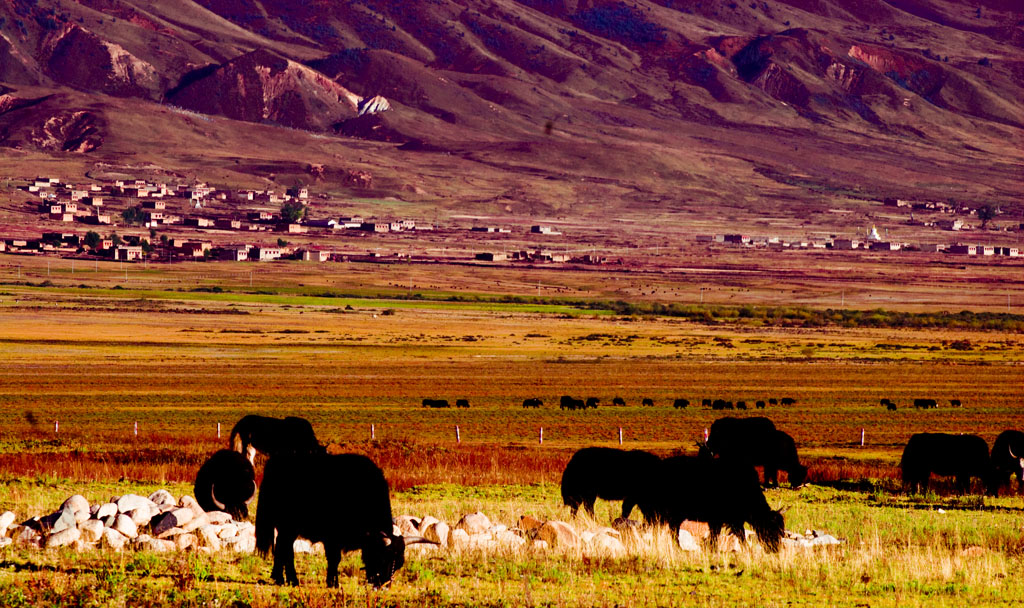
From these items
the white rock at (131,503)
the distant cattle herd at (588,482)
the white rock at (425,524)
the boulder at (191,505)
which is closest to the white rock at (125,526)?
the white rock at (131,503)

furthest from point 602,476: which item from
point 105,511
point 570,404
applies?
point 570,404

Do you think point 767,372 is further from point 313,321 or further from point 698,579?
point 698,579

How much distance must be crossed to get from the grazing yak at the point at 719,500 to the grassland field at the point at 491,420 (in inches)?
21.7

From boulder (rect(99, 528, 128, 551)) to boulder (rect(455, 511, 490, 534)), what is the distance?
14.2 ft

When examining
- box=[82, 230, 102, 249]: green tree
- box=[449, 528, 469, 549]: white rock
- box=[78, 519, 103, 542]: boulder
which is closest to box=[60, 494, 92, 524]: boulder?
box=[78, 519, 103, 542]: boulder

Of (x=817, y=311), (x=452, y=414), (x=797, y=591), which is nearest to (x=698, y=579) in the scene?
(x=797, y=591)

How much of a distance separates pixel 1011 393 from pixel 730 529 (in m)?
46.4

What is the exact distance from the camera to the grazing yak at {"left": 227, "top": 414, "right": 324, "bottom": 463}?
1075 inches

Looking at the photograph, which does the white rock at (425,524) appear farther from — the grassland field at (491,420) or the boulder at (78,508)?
the boulder at (78,508)

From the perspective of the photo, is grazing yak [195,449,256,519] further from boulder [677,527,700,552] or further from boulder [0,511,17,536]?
boulder [677,527,700,552]

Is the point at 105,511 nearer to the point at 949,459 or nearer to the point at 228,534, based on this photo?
the point at 228,534

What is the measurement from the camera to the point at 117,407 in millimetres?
49312

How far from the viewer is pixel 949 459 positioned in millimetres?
26734

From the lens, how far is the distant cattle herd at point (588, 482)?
14922 millimetres
